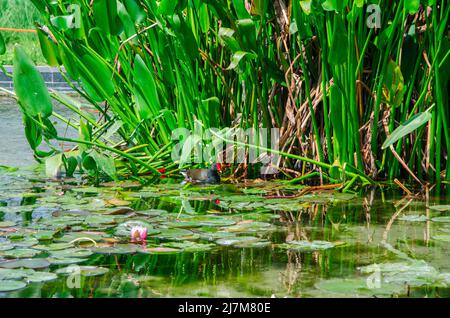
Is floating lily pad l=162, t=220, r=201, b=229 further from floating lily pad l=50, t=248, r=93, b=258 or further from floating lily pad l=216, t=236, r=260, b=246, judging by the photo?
floating lily pad l=50, t=248, r=93, b=258

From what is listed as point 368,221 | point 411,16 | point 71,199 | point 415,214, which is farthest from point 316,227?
point 411,16

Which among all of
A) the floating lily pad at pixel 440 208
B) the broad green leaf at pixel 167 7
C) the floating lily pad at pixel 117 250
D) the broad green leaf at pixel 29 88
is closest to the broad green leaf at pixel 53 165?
the broad green leaf at pixel 29 88

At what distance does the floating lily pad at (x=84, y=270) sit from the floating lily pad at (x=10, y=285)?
0.11 metres

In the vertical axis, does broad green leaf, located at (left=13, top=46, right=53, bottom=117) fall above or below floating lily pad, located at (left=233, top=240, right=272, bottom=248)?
above

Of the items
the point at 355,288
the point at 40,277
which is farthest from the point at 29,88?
the point at 355,288

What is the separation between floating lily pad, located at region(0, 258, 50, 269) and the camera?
79.3 inches

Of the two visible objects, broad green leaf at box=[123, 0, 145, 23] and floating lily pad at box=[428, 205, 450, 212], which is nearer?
floating lily pad at box=[428, 205, 450, 212]

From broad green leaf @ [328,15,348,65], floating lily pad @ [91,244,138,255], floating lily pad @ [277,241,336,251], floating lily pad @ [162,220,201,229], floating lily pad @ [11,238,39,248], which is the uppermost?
broad green leaf @ [328,15,348,65]

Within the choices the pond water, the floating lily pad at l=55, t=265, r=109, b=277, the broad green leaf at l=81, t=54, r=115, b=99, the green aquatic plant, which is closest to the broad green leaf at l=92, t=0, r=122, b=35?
the green aquatic plant

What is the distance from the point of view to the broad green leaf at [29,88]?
9.37ft

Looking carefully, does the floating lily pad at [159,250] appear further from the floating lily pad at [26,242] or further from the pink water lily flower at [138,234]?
the floating lily pad at [26,242]

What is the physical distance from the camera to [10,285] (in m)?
1.86

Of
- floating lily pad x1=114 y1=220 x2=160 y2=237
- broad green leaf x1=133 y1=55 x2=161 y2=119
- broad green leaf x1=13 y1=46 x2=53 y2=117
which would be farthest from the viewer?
broad green leaf x1=133 y1=55 x2=161 y2=119
